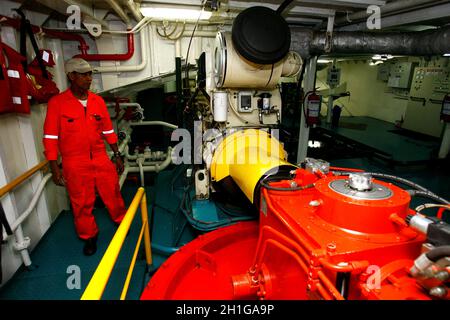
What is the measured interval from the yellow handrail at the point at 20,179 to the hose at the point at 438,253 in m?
2.75

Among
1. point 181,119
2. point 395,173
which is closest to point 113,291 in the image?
point 181,119

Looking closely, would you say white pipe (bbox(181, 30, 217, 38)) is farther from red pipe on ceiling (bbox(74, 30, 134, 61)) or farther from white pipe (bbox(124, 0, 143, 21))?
red pipe on ceiling (bbox(74, 30, 134, 61))

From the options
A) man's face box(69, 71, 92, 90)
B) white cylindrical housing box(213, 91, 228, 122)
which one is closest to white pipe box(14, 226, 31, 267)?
man's face box(69, 71, 92, 90)

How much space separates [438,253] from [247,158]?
141 centimetres

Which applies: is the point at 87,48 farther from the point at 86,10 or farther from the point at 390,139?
the point at 390,139

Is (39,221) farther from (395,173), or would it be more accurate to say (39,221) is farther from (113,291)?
(395,173)

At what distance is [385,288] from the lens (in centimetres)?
87

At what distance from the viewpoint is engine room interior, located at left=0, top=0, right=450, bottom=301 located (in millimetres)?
1021

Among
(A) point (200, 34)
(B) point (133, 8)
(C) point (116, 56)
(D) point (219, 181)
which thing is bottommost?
(D) point (219, 181)

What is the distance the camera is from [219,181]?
2547 millimetres

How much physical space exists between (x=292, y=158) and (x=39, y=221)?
4.15 metres

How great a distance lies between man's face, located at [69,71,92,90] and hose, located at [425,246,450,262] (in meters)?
2.81

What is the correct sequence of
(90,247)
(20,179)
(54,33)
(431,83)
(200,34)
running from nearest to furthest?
1. (20,179)
2. (90,247)
3. (54,33)
4. (200,34)
5. (431,83)

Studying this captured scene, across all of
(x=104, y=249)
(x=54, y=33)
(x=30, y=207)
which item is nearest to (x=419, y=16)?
(x=54, y=33)
